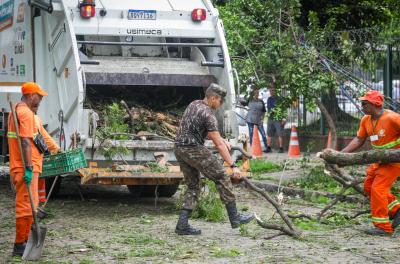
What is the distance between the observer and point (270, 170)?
16.5 metres

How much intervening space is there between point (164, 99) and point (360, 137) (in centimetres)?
352

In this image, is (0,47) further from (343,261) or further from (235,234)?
(343,261)

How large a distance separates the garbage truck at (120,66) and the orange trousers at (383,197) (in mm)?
2577

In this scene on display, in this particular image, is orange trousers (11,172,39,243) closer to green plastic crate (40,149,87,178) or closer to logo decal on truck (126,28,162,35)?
green plastic crate (40,149,87,178)

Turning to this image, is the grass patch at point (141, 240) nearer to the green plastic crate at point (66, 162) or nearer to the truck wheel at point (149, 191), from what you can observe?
the green plastic crate at point (66, 162)

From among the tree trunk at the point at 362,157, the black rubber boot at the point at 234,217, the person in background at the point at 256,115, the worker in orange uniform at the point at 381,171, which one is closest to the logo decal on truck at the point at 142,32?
the black rubber boot at the point at 234,217

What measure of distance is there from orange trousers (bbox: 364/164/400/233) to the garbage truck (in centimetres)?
258

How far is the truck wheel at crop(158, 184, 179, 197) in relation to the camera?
12.6m

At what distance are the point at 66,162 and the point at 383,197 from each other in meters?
3.26

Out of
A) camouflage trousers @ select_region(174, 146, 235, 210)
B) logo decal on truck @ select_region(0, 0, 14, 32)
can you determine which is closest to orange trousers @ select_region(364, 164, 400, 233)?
camouflage trousers @ select_region(174, 146, 235, 210)

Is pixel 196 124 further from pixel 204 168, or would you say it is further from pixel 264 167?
pixel 264 167

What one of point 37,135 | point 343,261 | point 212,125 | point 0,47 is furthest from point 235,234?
point 0,47

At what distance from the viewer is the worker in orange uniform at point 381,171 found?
9.30m

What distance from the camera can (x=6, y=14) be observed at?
1369cm
